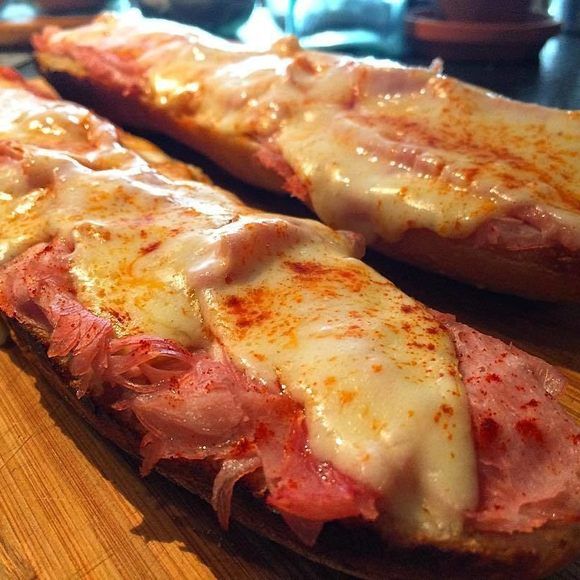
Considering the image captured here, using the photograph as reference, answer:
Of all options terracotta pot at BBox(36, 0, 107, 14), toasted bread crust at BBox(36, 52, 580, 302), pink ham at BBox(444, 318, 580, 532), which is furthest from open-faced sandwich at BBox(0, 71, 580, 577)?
terracotta pot at BBox(36, 0, 107, 14)

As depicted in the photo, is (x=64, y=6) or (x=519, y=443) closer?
(x=519, y=443)

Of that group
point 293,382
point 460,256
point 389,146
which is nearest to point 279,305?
point 293,382

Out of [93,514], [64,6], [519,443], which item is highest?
[519,443]

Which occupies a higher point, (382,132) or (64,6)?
(382,132)

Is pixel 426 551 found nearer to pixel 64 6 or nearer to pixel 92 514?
pixel 92 514

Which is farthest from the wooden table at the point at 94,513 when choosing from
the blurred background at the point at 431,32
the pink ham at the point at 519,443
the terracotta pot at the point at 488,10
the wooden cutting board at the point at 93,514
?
the terracotta pot at the point at 488,10

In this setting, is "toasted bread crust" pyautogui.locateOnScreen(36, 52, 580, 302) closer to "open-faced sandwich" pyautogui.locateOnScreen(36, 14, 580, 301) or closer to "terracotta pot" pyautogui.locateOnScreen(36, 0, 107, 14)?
"open-faced sandwich" pyautogui.locateOnScreen(36, 14, 580, 301)

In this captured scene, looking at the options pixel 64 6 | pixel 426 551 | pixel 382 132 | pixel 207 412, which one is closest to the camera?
pixel 426 551
